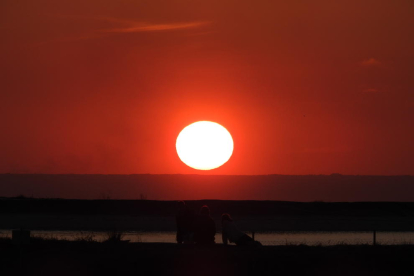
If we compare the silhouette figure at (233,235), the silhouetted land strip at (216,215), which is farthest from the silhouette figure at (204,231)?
the silhouetted land strip at (216,215)

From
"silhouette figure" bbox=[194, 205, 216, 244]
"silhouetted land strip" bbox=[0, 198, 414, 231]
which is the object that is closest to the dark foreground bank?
"silhouette figure" bbox=[194, 205, 216, 244]

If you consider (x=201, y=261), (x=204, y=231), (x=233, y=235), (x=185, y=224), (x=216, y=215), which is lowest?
(x=201, y=261)

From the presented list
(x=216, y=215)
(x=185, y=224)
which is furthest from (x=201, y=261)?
(x=216, y=215)

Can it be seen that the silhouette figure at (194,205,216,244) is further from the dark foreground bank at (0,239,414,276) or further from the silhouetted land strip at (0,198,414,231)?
the silhouetted land strip at (0,198,414,231)

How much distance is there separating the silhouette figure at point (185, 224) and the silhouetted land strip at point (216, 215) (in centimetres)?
1419

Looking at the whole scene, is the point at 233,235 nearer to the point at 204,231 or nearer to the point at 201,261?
the point at 204,231

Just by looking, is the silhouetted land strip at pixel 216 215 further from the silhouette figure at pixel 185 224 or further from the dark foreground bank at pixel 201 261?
the dark foreground bank at pixel 201 261

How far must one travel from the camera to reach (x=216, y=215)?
46.4 meters

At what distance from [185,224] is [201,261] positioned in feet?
12.8

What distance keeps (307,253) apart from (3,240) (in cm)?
843

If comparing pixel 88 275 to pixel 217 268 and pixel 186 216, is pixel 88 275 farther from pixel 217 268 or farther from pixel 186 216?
pixel 186 216

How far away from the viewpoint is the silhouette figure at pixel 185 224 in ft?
72.3

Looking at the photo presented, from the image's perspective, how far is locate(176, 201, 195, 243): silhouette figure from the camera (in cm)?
2205

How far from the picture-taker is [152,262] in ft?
59.3
